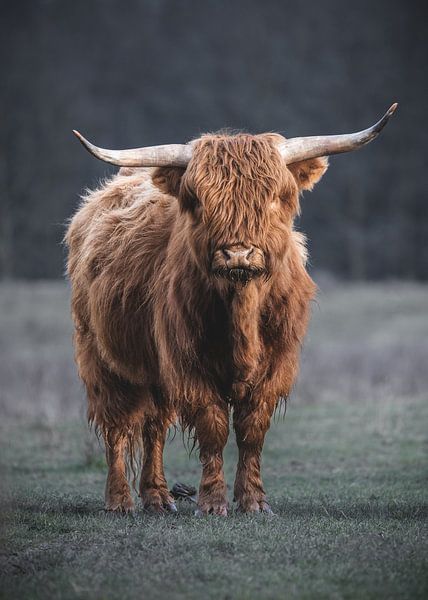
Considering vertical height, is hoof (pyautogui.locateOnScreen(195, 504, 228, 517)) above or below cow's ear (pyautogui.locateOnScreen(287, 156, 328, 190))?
below

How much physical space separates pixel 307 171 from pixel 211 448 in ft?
5.67

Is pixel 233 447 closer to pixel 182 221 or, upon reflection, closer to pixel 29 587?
pixel 182 221

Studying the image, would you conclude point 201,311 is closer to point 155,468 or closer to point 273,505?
point 273,505

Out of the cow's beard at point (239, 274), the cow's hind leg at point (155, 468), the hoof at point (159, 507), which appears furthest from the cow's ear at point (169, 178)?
the hoof at point (159, 507)

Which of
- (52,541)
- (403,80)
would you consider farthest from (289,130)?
(52,541)

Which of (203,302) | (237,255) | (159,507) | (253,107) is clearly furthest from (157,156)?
(253,107)

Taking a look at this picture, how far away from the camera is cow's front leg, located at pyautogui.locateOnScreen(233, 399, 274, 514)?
618cm

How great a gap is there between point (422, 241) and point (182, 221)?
3022cm

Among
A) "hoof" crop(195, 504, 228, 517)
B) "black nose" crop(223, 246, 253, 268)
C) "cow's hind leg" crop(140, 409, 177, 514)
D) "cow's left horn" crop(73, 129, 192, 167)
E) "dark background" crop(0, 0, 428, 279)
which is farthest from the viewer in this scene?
"dark background" crop(0, 0, 428, 279)

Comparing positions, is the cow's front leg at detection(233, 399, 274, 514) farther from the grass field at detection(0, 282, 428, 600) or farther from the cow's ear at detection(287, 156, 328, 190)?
the cow's ear at detection(287, 156, 328, 190)

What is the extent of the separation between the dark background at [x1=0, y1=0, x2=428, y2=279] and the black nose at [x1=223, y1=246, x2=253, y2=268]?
26.1m

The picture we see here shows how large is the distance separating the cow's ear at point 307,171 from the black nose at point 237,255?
0.95 m

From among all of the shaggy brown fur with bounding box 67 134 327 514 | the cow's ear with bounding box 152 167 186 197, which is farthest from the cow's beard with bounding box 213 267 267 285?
the cow's ear with bounding box 152 167 186 197

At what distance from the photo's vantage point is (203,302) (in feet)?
19.5
